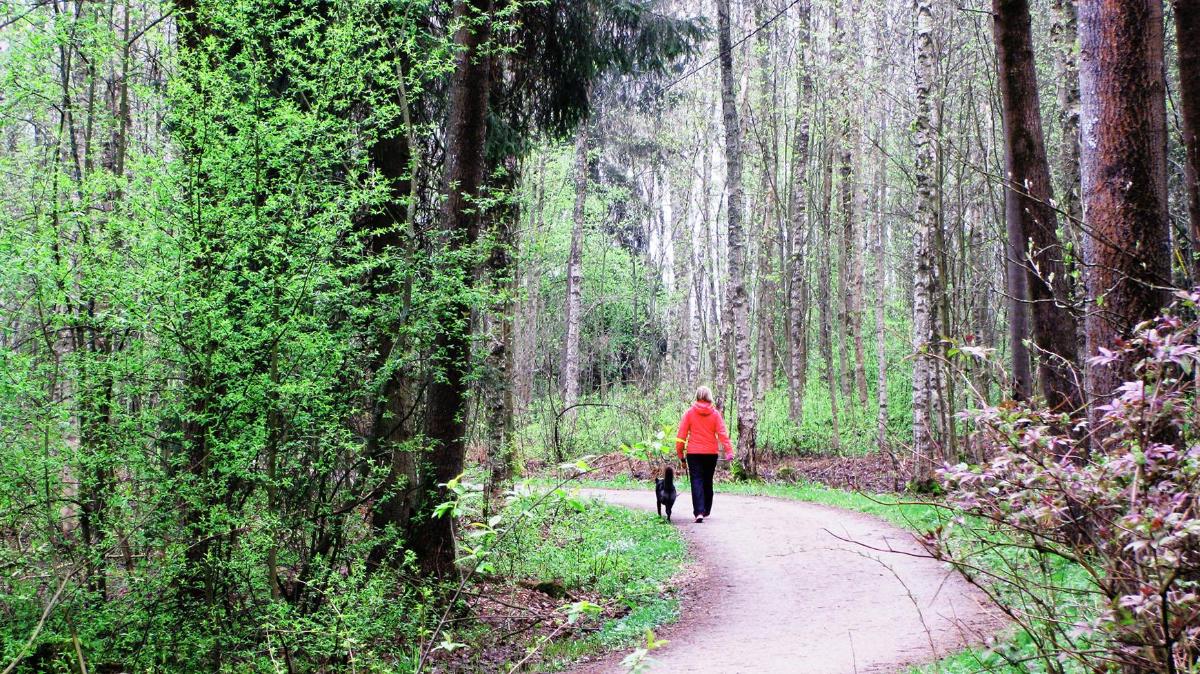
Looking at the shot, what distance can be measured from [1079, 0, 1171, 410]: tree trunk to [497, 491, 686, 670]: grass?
157 inches

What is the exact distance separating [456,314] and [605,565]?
3.83 meters

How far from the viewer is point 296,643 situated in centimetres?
605

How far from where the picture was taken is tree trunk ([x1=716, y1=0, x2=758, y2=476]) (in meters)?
17.2

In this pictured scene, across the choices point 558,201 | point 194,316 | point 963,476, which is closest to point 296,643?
point 194,316

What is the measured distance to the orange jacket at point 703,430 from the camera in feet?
37.3

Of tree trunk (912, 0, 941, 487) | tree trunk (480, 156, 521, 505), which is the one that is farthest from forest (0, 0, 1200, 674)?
tree trunk (912, 0, 941, 487)

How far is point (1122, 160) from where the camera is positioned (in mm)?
4844

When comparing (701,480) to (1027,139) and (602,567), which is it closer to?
(602,567)

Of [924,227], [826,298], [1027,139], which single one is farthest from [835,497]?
[826,298]

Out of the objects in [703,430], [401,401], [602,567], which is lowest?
[602,567]

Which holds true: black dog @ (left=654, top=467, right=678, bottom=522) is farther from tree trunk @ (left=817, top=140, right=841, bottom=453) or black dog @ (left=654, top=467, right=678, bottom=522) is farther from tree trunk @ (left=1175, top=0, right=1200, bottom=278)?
tree trunk @ (left=817, top=140, right=841, bottom=453)

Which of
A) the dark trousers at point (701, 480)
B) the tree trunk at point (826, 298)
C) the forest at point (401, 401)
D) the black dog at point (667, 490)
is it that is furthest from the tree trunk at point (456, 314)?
the tree trunk at point (826, 298)

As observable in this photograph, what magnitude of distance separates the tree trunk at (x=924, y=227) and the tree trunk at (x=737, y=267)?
147 inches

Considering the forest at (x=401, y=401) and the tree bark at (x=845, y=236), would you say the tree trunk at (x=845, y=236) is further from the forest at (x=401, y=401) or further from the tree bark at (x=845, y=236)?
the forest at (x=401, y=401)
